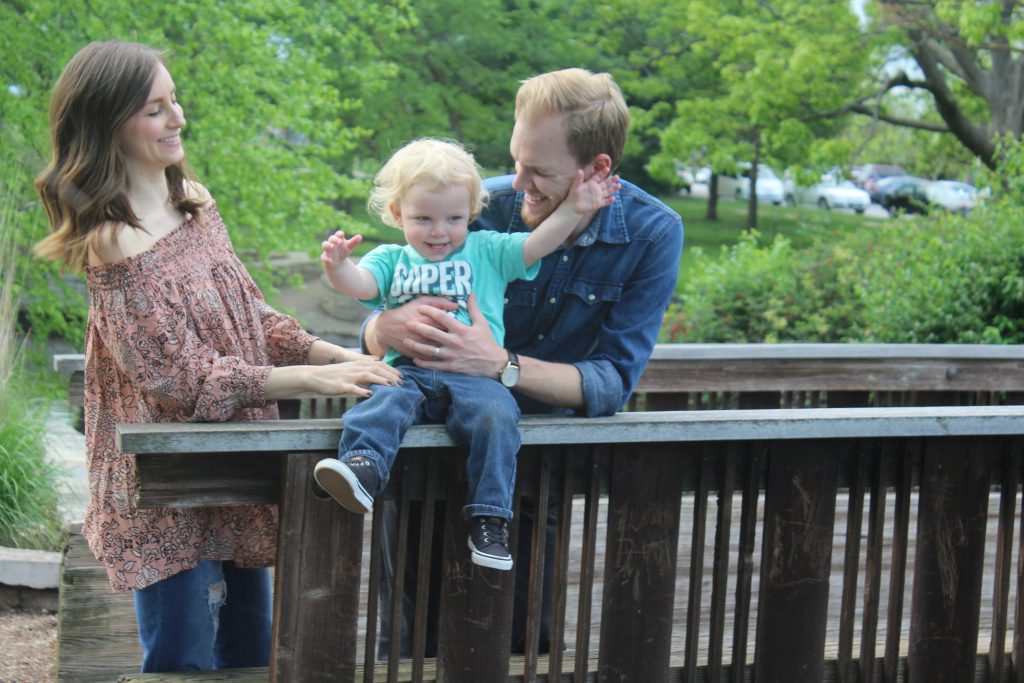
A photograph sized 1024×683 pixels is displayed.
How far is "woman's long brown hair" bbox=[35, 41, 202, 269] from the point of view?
238 cm

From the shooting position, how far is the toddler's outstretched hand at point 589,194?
8.17ft

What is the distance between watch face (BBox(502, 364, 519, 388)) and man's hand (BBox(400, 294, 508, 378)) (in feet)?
0.05

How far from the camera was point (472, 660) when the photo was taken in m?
2.55

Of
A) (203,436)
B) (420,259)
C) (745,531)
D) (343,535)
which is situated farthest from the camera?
(745,531)

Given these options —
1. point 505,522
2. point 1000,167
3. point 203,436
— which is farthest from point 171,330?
Answer: point 1000,167

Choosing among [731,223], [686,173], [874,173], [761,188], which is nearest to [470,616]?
[731,223]

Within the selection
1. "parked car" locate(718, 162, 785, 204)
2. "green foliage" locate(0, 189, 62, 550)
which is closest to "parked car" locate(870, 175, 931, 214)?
"parked car" locate(718, 162, 785, 204)

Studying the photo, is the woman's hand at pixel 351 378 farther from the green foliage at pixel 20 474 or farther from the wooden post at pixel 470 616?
the green foliage at pixel 20 474

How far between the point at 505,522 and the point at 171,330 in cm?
78

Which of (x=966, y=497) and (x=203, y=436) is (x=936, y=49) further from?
(x=203, y=436)

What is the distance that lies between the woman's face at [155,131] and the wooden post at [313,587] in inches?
27.6

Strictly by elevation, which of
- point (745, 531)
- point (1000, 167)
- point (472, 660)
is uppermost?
point (1000, 167)

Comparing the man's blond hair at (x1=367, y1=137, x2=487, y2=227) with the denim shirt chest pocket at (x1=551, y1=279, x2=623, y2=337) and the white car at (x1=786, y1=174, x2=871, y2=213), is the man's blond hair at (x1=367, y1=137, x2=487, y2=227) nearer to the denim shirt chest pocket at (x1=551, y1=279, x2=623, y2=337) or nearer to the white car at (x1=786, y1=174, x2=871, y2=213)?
the denim shirt chest pocket at (x1=551, y1=279, x2=623, y2=337)

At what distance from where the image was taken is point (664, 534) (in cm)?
266
